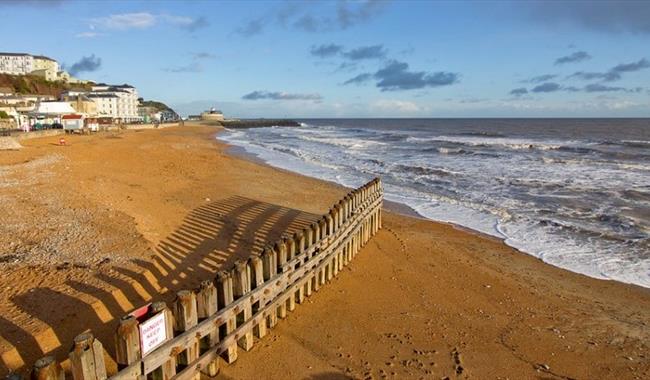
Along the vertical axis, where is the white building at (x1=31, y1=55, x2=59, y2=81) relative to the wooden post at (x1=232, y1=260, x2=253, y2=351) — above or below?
above

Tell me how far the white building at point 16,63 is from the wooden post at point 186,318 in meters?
171

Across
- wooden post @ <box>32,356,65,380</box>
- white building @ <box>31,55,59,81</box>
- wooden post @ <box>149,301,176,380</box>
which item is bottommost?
wooden post @ <box>149,301,176,380</box>

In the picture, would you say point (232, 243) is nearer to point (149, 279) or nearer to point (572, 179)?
point (149, 279)

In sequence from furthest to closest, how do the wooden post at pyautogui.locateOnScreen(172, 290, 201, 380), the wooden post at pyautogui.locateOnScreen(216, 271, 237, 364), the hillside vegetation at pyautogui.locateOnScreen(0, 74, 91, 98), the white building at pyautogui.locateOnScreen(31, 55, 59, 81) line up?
the white building at pyautogui.locateOnScreen(31, 55, 59, 81), the hillside vegetation at pyautogui.locateOnScreen(0, 74, 91, 98), the wooden post at pyautogui.locateOnScreen(216, 271, 237, 364), the wooden post at pyautogui.locateOnScreen(172, 290, 201, 380)

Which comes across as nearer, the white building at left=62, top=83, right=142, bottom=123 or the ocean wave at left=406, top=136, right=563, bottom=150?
the ocean wave at left=406, top=136, right=563, bottom=150

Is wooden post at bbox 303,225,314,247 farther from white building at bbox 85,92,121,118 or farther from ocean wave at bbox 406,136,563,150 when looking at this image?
white building at bbox 85,92,121,118

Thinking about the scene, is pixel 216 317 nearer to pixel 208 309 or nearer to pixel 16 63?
pixel 208 309

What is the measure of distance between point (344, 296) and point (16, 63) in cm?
17487

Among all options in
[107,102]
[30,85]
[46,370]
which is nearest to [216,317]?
[46,370]

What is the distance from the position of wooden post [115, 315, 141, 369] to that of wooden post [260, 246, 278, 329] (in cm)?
240

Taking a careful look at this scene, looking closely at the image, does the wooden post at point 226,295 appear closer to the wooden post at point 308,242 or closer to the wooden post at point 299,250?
the wooden post at point 299,250

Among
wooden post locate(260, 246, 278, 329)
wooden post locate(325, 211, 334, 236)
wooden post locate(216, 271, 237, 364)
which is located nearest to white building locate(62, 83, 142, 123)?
wooden post locate(325, 211, 334, 236)

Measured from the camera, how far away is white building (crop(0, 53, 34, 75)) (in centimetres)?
14474

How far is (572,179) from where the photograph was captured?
2447cm
